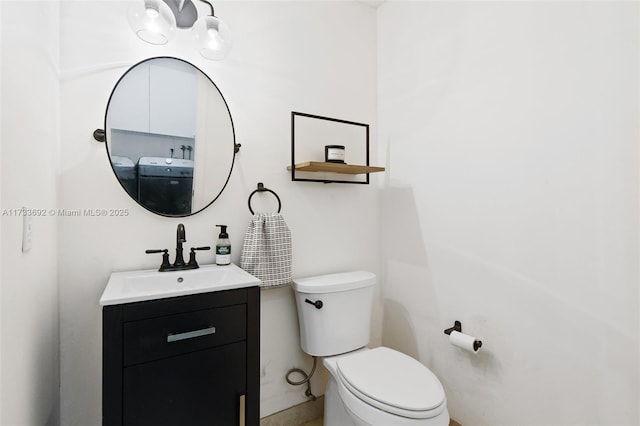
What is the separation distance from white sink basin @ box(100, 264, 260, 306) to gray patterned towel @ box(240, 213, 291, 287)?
4.0 inches

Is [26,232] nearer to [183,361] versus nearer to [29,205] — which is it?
[29,205]

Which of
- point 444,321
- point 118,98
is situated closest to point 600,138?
point 444,321

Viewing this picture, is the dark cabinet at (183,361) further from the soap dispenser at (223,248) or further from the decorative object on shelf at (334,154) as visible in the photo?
the decorative object on shelf at (334,154)

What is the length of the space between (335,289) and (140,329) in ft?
2.86

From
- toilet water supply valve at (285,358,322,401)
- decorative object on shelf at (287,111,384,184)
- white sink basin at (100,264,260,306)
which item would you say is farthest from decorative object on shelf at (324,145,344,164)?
toilet water supply valve at (285,358,322,401)

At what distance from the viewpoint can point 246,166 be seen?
1.65m

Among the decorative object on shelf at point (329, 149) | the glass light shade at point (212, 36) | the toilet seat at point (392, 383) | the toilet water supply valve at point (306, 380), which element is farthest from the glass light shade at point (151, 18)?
the toilet water supply valve at point (306, 380)

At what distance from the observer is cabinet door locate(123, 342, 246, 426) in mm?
1035

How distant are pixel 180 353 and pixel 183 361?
31mm

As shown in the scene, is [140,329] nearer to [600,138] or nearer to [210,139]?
[210,139]

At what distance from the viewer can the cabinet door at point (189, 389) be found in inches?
40.8

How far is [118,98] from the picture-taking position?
1.37 metres

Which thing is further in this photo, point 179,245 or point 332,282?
point 332,282

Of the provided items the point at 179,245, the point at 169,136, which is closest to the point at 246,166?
the point at 169,136
